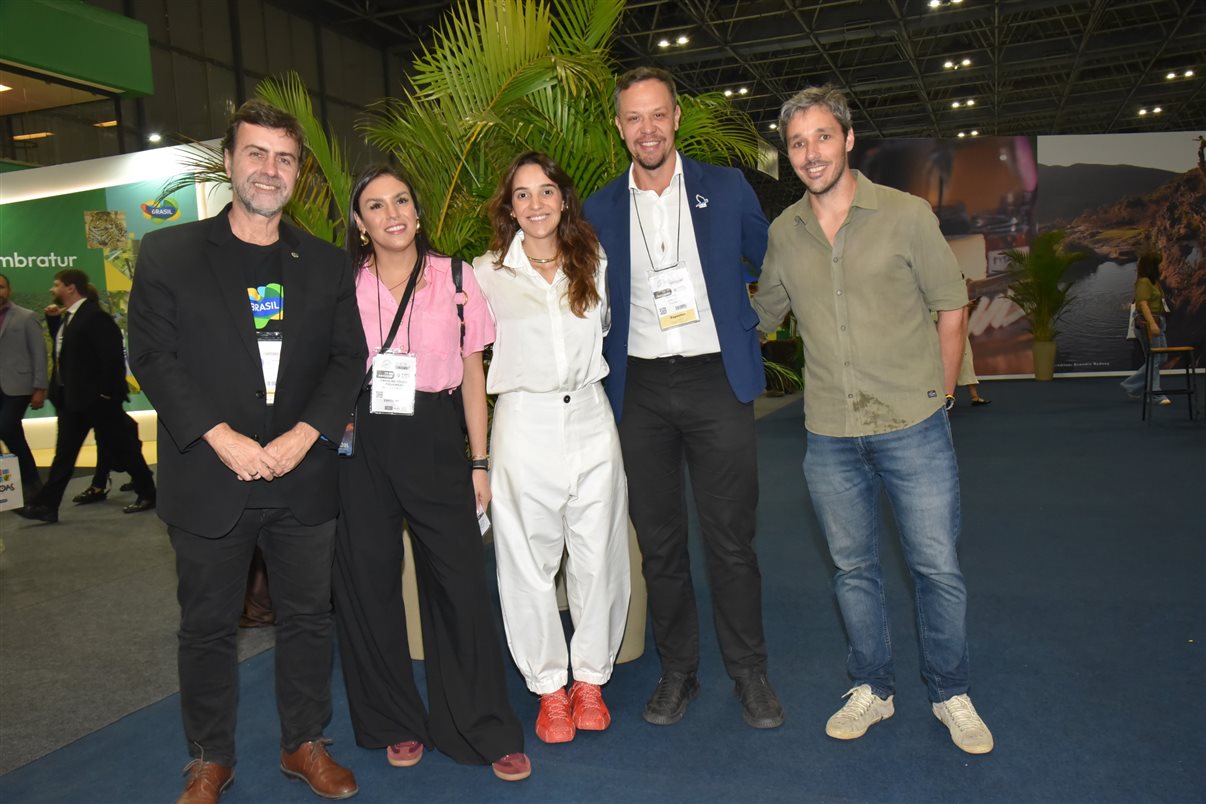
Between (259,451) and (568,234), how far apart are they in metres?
1.05

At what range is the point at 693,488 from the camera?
110 inches

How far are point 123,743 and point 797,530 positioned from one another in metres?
3.52

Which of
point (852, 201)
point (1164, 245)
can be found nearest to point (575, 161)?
point (852, 201)

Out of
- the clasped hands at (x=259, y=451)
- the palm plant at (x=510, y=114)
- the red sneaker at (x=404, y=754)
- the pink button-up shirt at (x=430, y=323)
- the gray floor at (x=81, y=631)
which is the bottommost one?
the gray floor at (x=81, y=631)

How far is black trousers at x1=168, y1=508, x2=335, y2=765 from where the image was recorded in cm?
230

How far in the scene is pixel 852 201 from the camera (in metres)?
2.51

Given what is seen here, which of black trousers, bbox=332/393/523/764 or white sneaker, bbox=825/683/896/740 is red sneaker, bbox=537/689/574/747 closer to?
black trousers, bbox=332/393/523/764

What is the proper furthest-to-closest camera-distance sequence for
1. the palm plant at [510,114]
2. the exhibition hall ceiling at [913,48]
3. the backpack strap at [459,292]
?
the exhibition hall ceiling at [913,48], the palm plant at [510,114], the backpack strap at [459,292]

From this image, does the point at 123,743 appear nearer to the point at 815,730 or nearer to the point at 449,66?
the point at 815,730

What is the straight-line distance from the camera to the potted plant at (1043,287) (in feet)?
43.4

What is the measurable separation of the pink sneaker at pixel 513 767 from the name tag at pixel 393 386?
37.9 inches

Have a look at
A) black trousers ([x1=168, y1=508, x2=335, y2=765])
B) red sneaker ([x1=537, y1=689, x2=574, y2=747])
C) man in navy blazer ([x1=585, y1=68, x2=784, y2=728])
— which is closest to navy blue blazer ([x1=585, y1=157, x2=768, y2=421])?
man in navy blazer ([x1=585, y1=68, x2=784, y2=728])

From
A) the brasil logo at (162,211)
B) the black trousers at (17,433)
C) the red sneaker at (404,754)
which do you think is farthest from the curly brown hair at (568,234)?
the brasil logo at (162,211)

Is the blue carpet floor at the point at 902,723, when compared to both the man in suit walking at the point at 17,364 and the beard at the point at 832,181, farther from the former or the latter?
the man in suit walking at the point at 17,364
